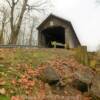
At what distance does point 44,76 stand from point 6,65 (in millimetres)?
1548

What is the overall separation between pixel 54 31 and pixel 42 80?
20.9 metres

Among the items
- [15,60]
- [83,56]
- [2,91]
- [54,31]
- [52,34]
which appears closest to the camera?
[2,91]

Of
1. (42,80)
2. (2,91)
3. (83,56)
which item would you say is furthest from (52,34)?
(2,91)

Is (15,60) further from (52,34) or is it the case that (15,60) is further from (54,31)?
(52,34)

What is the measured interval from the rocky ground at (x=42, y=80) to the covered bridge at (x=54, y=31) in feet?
45.4

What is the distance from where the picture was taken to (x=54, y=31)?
30953 millimetres

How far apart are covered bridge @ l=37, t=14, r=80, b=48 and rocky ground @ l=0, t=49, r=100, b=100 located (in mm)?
13843

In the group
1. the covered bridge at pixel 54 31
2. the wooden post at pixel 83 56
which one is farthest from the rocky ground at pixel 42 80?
the covered bridge at pixel 54 31

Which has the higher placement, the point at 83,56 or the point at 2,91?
the point at 83,56

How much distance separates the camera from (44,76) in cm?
1032

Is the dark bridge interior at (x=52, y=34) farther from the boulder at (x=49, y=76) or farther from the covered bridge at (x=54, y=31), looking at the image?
the boulder at (x=49, y=76)

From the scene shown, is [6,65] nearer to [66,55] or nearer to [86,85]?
[86,85]

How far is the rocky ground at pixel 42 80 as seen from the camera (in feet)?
29.7

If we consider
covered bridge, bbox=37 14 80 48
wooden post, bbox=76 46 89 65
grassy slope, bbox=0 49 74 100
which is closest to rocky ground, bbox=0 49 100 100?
grassy slope, bbox=0 49 74 100
